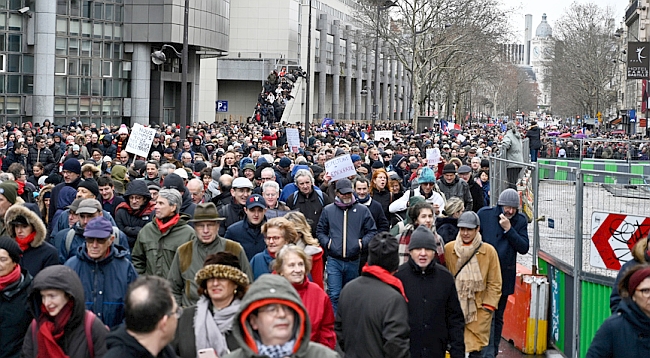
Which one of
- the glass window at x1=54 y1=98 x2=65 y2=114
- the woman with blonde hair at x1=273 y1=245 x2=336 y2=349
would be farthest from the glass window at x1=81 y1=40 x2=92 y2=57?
the woman with blonde hair at x1=273 y1=245 x2=336 y2=349

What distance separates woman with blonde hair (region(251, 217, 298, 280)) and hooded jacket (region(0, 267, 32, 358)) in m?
1.79

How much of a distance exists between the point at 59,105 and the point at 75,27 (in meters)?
3.77

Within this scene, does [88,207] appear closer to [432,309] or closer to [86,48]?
[432,309]

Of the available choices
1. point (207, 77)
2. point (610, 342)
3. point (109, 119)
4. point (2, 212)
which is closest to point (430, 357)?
point (610, 342)

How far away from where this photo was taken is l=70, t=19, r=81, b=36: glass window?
4753cm

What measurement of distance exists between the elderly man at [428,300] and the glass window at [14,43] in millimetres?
40770

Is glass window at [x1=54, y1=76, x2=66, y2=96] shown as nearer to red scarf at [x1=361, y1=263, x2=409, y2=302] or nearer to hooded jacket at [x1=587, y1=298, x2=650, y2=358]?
red scarf at [x1=361, y1=263, x2=409, y2=302]

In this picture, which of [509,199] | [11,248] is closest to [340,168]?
[509,199]

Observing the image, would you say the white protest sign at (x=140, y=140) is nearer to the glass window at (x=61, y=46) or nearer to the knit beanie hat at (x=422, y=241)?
the knit beanie hat at (x=422, y=241)

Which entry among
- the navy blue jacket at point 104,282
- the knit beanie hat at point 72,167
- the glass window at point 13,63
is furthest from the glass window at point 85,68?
the navy blue jacket at point 104,282

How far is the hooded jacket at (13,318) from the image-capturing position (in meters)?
6.26

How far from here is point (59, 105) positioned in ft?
155

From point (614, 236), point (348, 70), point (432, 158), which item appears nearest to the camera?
point (614, 236)

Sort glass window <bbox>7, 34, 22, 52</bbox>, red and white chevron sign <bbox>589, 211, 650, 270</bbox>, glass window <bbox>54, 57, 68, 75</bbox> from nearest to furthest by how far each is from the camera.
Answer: red and white chevron sign <bbox>589, 211, 650, 270</bbox> < glass window <bbox>7, 34, 22, 52</bbox> < glass window <bbox>54, 57, 68, 75</bbox>
